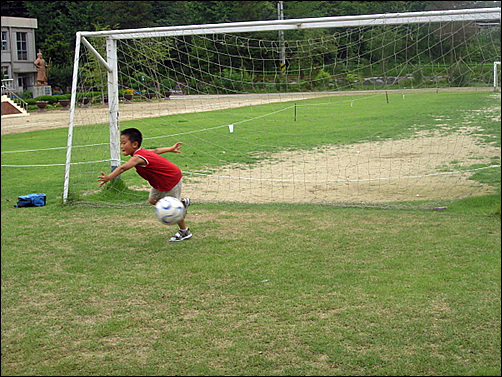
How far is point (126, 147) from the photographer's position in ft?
23.9

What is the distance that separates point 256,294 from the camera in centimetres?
554

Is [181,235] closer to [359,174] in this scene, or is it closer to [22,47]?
[359,174]

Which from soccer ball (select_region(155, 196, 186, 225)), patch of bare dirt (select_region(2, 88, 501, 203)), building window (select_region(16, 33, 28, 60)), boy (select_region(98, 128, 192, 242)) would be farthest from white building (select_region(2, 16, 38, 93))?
soccer ball (select_region(155, 196, 186, 225))

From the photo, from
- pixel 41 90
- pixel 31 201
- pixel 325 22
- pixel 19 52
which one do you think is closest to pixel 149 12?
pixel 19 52

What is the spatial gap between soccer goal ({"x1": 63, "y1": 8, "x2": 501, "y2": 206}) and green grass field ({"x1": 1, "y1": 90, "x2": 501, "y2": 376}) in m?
2.10

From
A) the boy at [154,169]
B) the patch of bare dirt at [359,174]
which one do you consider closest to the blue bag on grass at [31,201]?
the patch of bare dirt at [359,174]

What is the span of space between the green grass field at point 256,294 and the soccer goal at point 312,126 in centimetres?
210

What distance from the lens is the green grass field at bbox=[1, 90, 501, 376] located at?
4.21 meters

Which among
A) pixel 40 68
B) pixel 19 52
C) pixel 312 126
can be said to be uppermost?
pixel 19 52

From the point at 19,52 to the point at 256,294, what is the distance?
4837 cm

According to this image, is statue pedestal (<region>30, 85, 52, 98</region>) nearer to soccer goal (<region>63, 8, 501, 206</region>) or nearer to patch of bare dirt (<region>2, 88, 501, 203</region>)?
soccer goal (<region>63, 8, 501, 206</region>)

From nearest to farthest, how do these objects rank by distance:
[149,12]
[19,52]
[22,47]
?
[19,52]
[22,47]
[149,12]

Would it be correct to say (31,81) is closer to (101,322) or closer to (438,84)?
(438,84)

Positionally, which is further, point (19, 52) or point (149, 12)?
point (149, 12)
